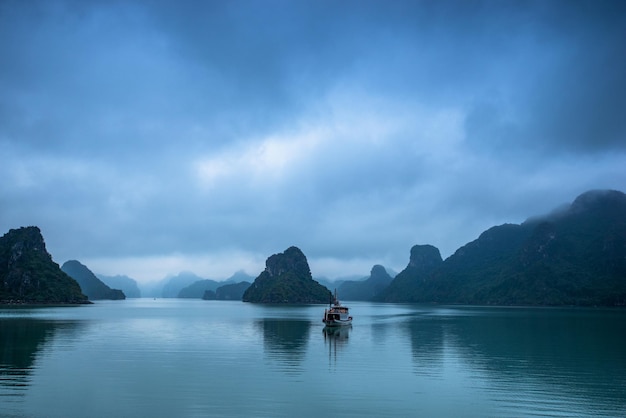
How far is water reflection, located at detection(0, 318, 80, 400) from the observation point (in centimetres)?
3456

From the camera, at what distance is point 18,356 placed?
50531 millimetres

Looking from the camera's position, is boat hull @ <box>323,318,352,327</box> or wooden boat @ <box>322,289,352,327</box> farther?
wooden boat @ <box>322,289,352,327</box>

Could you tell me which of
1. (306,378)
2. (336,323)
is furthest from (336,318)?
(306,378)

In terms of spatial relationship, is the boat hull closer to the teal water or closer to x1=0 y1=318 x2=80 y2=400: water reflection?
the teal water

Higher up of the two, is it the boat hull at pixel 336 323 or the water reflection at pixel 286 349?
the boat hull at pixel 336 323

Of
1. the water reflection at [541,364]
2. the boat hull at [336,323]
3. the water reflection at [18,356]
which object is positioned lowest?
the water reflection at [541,364]

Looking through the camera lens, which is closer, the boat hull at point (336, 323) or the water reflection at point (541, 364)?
the water reflection at point (541, 364)

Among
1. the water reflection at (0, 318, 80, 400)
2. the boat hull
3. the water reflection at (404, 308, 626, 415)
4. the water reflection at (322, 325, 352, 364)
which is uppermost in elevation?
the boat hull

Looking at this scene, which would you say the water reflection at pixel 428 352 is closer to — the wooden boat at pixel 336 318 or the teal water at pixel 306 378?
the teal water at pixel 306 378

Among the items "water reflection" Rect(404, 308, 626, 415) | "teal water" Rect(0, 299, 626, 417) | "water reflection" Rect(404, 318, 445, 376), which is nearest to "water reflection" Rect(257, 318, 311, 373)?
"teal water" Rect(0, 299, 626, 417)

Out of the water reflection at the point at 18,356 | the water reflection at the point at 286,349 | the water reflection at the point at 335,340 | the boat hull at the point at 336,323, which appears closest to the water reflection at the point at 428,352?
the water reflection at the point at 335,340

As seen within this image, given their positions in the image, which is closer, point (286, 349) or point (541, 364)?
point (541, 364)

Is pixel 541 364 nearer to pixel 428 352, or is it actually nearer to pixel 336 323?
pixel 428 352

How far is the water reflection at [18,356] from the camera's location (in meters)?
34.6
